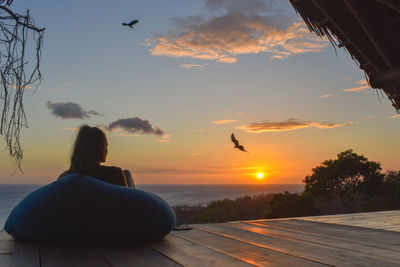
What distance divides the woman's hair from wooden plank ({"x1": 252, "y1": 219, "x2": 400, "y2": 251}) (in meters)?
1.80

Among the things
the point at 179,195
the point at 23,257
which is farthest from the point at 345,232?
the point at 179,195

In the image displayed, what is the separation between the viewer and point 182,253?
211 cm

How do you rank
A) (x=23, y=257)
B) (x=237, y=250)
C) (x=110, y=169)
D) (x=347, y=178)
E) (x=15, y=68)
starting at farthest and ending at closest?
1. (x=347, y=178)
2. (x=110, y=169)
3. (x=237, y=250)
4. (x=23, y=257)
5. (x=15, y=68)

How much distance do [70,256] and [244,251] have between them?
0.97m

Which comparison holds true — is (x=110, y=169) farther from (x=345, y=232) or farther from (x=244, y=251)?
(x=345, y=232)

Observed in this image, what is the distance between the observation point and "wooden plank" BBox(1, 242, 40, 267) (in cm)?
180

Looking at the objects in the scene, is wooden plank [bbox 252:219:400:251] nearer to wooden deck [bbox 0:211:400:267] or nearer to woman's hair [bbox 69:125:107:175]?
wooden deck [bbox 0:211:400:267]

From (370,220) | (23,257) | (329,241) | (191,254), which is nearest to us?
(23,257)

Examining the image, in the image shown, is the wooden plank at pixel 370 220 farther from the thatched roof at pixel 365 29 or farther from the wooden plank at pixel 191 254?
the wooden plank at pixel 191 254

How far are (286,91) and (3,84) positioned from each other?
23.6 feet

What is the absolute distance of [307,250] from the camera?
224 centimetres

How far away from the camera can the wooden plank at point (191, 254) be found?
184cm

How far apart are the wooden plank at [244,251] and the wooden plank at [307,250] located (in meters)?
0.09

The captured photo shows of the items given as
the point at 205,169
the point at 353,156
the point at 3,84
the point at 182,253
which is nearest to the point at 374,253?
the point at 182,253
